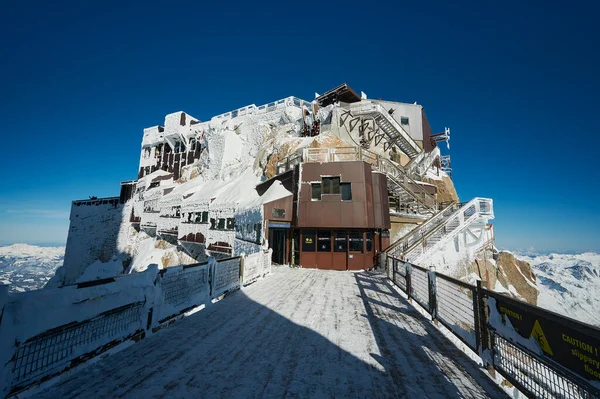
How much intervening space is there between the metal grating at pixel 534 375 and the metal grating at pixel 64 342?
20.5 feet

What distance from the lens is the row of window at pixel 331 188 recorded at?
640 inches

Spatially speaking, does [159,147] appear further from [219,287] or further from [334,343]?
[334,343]

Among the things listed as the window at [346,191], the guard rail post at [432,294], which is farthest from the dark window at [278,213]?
the guard rail post at [432,294]

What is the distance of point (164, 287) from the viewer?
5707 mm

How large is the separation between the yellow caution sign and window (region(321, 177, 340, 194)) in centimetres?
1357

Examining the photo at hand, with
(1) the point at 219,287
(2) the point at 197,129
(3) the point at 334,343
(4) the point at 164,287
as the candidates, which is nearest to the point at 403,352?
(3) the point at 334,343

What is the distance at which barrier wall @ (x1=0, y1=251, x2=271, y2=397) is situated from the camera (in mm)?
2848

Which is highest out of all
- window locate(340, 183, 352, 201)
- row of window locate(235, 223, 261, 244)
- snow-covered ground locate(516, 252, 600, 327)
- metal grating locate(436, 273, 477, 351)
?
window locate(340, 183, 352, 201)

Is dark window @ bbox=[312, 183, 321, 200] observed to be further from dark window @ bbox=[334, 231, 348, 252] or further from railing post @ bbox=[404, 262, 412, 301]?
railing post @ bbox=[404, 262, 412, 301]

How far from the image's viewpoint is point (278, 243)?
739 inches

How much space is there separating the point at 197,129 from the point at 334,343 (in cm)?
5055

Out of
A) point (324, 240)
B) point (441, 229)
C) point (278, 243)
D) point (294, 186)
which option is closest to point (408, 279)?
point (324, 240)

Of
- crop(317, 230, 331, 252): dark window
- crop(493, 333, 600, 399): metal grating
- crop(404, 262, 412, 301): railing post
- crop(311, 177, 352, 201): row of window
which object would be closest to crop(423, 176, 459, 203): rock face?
crop(311, 177, 352, 201): row of window

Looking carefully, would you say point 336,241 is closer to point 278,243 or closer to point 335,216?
point 335,216
